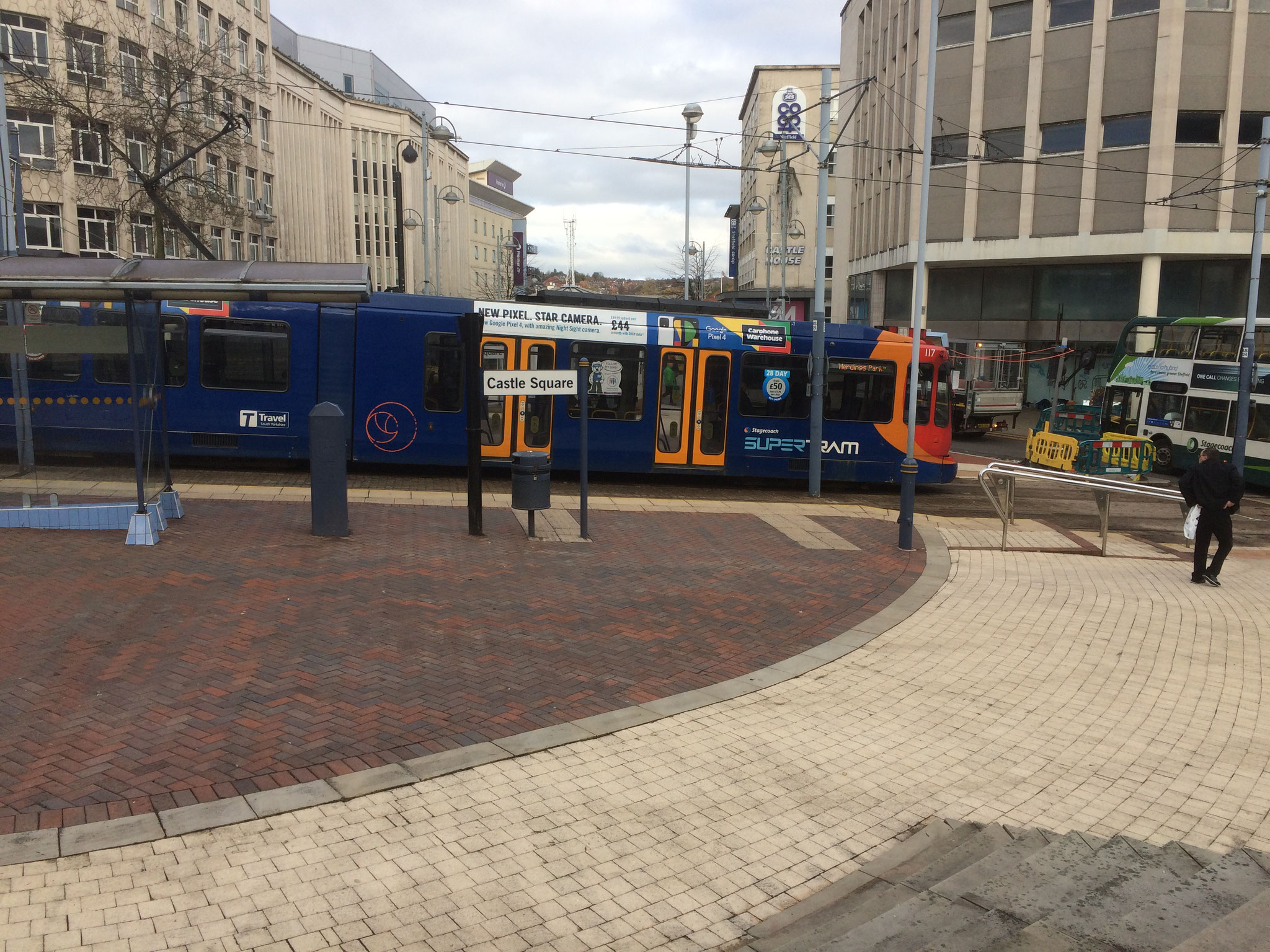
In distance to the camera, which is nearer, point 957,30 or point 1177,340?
point 1177,340

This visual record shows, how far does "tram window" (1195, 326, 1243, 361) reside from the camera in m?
21.8

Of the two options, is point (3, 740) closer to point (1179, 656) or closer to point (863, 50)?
point (1179, 656)

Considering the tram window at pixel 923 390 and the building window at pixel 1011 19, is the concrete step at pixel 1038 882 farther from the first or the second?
the building window at pixel 1011 19

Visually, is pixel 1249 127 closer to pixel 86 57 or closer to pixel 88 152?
pixel 86 57

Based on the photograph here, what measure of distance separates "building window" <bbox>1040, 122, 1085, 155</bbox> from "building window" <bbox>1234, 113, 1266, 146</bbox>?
16.6ft

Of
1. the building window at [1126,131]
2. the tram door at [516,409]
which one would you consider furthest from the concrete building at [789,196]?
the tram door at [516,409]

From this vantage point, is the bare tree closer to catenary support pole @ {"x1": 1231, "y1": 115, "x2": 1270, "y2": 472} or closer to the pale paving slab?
the pale paving slab

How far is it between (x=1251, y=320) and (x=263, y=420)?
18851 millimetres

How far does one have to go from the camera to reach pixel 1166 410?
23984mm

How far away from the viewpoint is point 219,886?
13.3ft

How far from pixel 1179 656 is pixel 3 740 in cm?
871

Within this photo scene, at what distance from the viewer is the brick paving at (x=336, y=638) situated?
17.4ft

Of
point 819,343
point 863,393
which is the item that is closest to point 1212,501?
point 863,393

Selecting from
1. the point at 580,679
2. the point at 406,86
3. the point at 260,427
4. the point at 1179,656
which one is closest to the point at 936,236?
the point at 260,427
